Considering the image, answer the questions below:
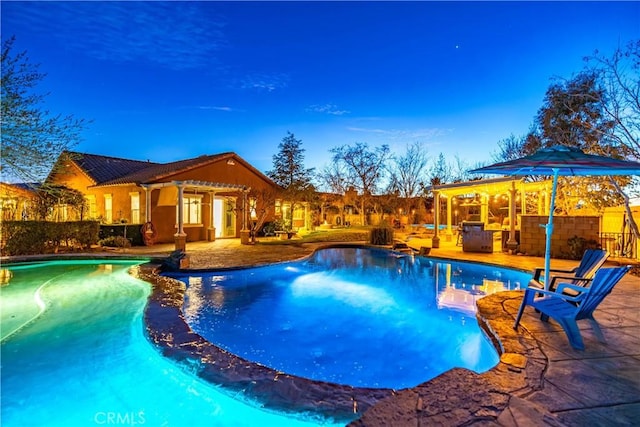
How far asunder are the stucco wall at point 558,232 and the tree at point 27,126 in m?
15.2

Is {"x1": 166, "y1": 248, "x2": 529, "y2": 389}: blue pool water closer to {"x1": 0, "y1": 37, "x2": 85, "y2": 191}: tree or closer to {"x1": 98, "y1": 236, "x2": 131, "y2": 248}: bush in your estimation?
{"x1": 0, "y1": 37, "x2": 85, "y2": 191}: tree

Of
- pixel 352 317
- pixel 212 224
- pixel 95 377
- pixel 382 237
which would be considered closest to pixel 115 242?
pixel 212 224

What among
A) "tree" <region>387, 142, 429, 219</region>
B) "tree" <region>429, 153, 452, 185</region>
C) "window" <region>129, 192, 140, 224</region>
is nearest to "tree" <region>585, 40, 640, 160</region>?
Answer: "tree" <region>387, 142, 429, 219</region>

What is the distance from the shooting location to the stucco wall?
1127cm

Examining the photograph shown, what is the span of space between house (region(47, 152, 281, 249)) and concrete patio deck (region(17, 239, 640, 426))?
44.2ft

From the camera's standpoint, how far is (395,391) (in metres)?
2.90

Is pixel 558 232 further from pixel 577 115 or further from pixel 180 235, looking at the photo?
pixel 180 235

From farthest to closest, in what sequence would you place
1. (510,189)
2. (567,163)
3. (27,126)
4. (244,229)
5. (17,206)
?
(244,229) < (17,206) < (510,189) < (27,126) < (567,163)

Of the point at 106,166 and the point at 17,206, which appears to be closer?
the point at 17,206

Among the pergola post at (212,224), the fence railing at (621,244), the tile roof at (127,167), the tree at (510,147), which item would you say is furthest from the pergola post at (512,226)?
the tile roof at (127,167)

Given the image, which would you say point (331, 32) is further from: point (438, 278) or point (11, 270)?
point (11, 270)

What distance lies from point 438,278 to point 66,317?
9954 millimetres

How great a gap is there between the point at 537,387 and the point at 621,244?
1343 centimetres
